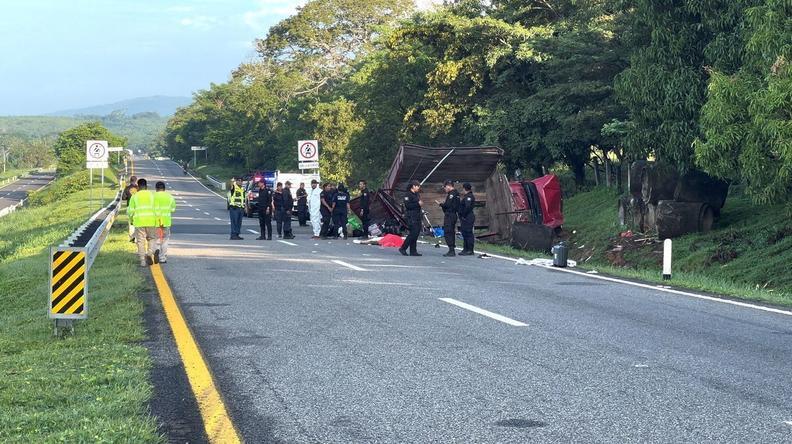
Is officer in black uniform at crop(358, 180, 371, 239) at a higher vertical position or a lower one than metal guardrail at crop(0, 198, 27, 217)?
higher

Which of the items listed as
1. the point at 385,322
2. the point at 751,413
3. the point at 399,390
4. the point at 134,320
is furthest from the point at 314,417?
the point at 134,320

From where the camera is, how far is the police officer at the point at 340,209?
90.0ft

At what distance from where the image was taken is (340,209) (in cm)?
2766

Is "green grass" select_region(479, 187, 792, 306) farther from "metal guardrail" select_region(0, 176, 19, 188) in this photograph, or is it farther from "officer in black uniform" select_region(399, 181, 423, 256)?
→ "metal guardrail" select_region(0, 176, 19, 188)

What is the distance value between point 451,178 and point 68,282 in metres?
19.9

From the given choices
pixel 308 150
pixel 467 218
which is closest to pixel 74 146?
pixel 308 150

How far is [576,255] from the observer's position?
31000 mm

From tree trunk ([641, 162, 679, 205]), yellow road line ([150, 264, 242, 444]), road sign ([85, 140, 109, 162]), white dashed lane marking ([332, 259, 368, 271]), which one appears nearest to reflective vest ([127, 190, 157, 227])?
white dashed lane marking ([332, 259, 368, 271])

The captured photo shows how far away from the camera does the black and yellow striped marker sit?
30.7 ft

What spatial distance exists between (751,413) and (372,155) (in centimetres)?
4265

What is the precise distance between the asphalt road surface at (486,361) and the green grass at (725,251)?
213 inches

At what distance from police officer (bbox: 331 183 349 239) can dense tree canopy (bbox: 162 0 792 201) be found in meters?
8.10

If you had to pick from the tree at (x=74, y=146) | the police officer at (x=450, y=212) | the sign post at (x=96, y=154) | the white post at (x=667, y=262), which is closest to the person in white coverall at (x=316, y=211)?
the police officer at (x=450, y=212)

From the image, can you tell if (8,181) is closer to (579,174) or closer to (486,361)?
(579,174)
